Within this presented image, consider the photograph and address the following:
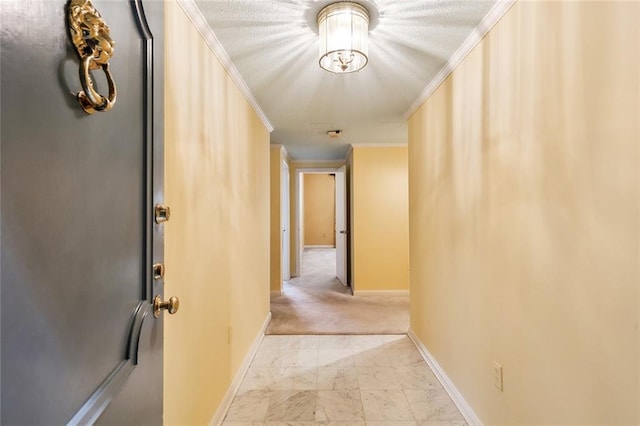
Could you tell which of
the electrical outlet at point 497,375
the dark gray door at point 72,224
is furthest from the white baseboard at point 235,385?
the electrical outlet at point 497,375

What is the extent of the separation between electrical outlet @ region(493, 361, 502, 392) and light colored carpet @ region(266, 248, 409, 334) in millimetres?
1642

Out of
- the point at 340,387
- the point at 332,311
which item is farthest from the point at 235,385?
the point at 332,311

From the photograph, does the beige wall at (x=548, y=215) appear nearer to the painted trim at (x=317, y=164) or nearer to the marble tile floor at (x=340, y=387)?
the marble tile floor at (x=340, y=387)

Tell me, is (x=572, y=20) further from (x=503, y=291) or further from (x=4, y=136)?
(x=4, y=136)

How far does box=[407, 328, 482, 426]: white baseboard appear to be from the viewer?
182 cm

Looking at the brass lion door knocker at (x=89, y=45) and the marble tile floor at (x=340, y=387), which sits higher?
the brass lion door knocker at (x=89, y=45)

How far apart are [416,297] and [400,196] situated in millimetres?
1928

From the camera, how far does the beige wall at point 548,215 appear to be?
92cm

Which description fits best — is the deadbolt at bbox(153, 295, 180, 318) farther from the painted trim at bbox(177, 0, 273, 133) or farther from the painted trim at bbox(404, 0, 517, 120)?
the painted trim at bbox(404, 0, 517, 120)

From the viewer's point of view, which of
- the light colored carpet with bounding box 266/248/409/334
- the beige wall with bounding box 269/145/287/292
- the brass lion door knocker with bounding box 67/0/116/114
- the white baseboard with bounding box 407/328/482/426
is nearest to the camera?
the brass lion door knocker with bounding box 67/0/116/114

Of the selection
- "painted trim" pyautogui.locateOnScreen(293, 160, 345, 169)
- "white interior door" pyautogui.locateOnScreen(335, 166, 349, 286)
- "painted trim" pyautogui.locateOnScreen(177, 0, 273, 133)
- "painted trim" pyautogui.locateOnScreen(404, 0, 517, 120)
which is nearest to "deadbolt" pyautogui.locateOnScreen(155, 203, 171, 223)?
"painted trim" pyautogui.locateOnScreen(177, 0, 273, 133)

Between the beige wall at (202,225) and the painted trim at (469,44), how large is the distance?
4.60 feet

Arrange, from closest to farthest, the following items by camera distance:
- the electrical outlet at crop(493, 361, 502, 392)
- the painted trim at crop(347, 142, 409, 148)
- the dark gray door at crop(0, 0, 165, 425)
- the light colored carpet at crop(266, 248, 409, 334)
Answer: the dark gray door at crop(0, 0, 165, 425), the electrical outlet at crop(493, 361, 502, 392), the light colored carpet at crop(266, 248, 409, 334), the painted trim at crop(347, 142, 409, 148)

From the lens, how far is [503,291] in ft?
4.97
